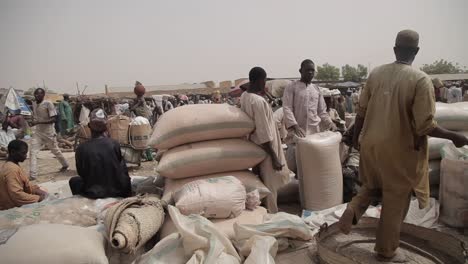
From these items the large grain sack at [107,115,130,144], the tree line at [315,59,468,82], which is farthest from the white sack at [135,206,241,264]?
the tree line at [315,59,468,82]

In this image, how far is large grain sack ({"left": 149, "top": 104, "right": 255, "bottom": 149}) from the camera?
3.15 metres

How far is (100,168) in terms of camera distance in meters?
3.22

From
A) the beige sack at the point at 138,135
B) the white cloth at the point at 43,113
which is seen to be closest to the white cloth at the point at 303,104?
the beige sack at the point at 138,135

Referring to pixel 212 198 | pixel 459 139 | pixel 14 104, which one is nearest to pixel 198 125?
pixel 212 198

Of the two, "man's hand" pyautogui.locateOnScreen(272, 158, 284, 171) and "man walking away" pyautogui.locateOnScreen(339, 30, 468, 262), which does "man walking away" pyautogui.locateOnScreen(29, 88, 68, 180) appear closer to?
"man's hand" pyautogui.locateOnScreen(272, 158, 284, 171)

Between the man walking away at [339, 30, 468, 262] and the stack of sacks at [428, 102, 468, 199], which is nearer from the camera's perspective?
the man walking away at [339, 30, 468, 262]

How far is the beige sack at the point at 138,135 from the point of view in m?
6.02

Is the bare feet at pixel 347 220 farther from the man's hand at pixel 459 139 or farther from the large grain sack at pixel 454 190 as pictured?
the large grain sack at pixel 454 190

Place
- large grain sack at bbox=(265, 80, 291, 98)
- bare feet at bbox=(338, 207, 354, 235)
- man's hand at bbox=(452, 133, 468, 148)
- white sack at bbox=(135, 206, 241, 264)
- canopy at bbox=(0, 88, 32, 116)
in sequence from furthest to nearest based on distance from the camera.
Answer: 1. large grain sack at bbox=(265, 80, 291, 98)
2. canopy at bbox=(0, 88, 32, 116)
3. bare feet at bbox=(338, 207, 354, 235)
4. white sack at bbox=(135, 206, 241, 264)
5. man's hand at bbox=(452, 133, 468, 148)

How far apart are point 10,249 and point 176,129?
151 cm

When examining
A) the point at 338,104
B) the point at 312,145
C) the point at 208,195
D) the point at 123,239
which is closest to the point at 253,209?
the point at 208,195

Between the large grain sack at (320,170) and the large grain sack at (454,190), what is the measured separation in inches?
36.5

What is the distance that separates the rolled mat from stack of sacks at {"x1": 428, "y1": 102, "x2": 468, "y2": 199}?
9.08ft

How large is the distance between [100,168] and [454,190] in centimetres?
312
